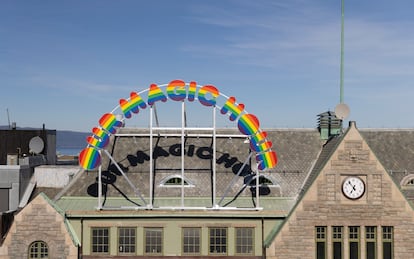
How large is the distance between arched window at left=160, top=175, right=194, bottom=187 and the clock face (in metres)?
13.0

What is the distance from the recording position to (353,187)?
39.7m

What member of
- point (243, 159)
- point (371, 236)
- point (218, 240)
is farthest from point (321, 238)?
point (243, 159)

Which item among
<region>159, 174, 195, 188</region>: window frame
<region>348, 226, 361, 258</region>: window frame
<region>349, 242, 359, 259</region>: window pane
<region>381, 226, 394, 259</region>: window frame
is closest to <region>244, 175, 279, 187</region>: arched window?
<region>159, 174, 195, 188</region>: window frame

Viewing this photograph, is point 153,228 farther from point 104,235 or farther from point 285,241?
point 285,241

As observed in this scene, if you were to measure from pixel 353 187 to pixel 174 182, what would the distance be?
Answer: 15096mm

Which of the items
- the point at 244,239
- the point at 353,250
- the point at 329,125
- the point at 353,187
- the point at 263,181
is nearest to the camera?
the point at 353,187

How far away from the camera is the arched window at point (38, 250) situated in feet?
130

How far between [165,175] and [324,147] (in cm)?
1496

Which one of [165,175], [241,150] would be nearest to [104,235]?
[165,175]

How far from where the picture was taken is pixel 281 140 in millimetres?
48812

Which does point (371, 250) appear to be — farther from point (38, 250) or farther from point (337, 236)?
point (38, 250)

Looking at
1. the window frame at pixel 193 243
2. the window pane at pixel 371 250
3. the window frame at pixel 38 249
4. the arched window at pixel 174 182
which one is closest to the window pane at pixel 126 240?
the window frame at pixel 193 243

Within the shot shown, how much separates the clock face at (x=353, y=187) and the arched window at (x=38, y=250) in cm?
2388

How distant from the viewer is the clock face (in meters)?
39.7
